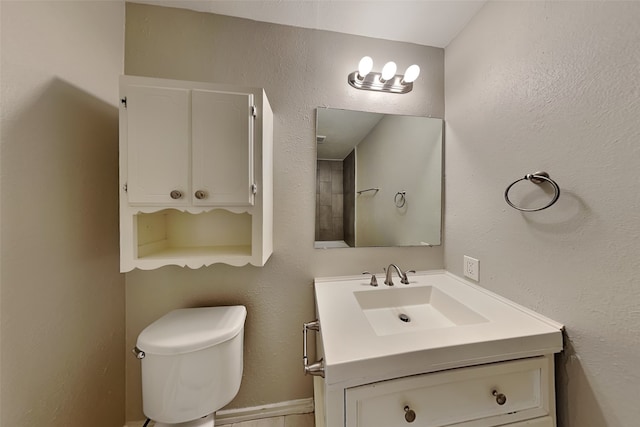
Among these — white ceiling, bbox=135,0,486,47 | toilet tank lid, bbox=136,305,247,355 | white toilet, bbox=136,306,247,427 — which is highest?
white ceiling, bbox=135,0,486,47

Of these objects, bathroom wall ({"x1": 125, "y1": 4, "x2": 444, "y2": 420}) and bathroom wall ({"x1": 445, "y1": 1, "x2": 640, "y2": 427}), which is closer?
bathroom wall ({"x1": 445, "y1": 1, "x2": 640, "y2": 427})

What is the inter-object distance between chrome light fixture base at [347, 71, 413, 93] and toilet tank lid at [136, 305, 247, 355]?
139 centimetres

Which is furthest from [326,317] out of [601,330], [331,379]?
[601,330]

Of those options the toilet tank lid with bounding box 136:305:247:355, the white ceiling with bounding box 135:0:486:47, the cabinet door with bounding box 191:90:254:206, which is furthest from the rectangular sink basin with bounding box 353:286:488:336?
the white ceiling with bounding box 135:0:486:47

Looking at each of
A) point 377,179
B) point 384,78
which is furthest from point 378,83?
point 377,179

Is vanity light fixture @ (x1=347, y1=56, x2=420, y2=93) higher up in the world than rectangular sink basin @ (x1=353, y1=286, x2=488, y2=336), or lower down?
higher up

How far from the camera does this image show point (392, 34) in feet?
4.04

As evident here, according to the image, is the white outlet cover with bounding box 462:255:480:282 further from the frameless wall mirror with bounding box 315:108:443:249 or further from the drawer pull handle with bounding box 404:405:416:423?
the drawer pull handle with bounding box 404:405:416:423

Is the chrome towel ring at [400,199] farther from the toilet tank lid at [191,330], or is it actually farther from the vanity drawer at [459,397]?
the toilet tank lid at [191,330]

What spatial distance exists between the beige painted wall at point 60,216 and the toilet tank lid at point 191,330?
27cm

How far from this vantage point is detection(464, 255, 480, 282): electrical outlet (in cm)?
109

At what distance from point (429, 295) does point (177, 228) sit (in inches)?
55.7

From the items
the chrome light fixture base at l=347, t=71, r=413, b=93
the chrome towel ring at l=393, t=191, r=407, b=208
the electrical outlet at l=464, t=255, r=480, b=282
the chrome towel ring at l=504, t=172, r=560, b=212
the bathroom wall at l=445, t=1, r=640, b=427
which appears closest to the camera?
the bathroom wall at l=445, t=1, r=640, b=427

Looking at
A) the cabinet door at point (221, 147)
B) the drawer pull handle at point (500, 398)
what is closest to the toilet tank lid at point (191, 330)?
the cabinet door at point (221, 147)
